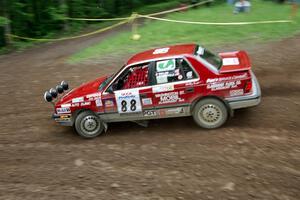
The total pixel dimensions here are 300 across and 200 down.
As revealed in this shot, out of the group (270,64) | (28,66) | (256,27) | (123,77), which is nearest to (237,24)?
(256,27)

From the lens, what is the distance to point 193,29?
16844mm

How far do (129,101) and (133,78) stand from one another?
467 mm

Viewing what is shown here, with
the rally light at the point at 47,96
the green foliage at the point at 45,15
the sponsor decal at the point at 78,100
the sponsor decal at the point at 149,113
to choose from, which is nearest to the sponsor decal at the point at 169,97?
the sponsor decal at the point at 149,113

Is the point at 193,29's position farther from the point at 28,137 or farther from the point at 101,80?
the point at 28,137

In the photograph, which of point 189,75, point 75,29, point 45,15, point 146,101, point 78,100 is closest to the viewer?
point 189,75

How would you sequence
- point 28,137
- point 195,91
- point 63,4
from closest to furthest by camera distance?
point 195,91
point 28,137
point 63,4

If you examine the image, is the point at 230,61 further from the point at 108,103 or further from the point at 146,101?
the point at 108,103

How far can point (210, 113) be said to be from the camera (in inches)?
Result: 313

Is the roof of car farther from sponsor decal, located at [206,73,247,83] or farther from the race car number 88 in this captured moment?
the race car number 88

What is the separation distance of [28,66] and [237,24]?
324 inches

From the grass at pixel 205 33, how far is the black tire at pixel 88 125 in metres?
6.66

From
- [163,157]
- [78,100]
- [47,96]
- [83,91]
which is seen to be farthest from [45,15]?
[163,157]

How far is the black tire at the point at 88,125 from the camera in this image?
858 cm

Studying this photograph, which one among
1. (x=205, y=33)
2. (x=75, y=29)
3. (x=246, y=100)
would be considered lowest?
(x=246, y=100)
